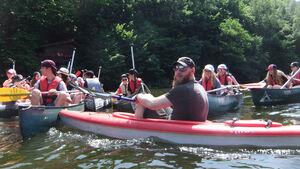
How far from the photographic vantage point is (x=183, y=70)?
13.1 feet

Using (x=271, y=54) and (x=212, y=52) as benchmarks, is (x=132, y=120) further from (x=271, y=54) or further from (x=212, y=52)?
(x=271, y=54)

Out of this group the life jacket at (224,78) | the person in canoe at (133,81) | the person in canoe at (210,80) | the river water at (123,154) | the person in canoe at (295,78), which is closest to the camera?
the river water at (123,154)

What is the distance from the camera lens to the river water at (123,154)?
3.70 m

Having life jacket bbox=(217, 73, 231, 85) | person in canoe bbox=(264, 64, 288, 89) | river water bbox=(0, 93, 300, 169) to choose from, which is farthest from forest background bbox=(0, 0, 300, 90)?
river water bbox=(0, 93, 300, 169)

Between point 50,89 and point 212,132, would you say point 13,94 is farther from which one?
point 212,132

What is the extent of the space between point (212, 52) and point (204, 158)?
2539cm

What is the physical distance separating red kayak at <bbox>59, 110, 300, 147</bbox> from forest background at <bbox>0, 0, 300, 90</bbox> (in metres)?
15.5

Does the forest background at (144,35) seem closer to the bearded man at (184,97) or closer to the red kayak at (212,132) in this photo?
the red kayak at (212,132)

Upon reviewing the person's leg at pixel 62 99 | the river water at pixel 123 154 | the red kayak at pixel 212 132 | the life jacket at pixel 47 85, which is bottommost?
the river water at pixel 123 154

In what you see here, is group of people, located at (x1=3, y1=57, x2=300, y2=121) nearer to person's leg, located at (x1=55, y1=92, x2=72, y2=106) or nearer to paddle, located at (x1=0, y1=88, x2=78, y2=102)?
person's leg, located at (x1=55, y1=92, x2=72, y2=106)

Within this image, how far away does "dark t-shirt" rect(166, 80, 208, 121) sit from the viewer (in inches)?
155

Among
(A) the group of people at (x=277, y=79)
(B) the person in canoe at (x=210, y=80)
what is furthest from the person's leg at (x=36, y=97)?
(A) the group of people at (x=277, y=79)

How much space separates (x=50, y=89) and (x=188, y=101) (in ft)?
10.2

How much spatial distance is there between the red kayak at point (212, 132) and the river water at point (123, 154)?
91 mm
